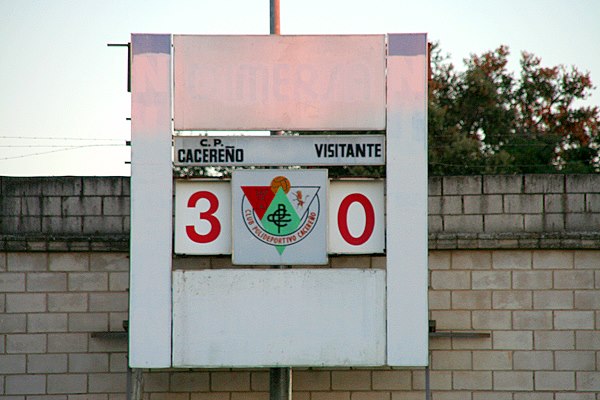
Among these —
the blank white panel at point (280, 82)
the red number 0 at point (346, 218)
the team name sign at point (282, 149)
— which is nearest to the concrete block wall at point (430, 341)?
the red number 0 at point (346, 218)

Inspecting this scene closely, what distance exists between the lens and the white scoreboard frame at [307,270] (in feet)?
31.6

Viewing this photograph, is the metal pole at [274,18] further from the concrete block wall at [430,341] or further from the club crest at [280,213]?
the concrete block wall at [430,341]

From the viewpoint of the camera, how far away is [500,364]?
1150 cm

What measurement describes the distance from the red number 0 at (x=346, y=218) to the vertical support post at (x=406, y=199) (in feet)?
0.60

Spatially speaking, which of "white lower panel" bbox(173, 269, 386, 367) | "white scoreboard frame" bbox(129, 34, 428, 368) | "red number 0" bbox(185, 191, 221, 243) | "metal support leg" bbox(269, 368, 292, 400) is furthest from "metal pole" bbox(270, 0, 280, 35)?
"metal support leg" bbox(269, 368, 292, 400)

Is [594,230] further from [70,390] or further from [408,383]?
[70,390]

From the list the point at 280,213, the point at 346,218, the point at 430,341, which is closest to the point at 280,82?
the point at 280,213

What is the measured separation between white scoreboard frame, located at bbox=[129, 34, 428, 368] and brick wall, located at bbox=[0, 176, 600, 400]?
5.99 feet

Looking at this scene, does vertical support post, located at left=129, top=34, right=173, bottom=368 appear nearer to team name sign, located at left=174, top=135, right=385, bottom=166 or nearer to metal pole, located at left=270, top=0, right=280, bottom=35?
team name sign, located at left=174, top=135, right=385, bottom=166

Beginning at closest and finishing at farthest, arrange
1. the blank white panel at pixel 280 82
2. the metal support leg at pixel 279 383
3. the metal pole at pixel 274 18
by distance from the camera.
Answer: the blank white panel at pixel 280 82
the metal support leg at pixel 279 383
the metal pole at pixel 274 18

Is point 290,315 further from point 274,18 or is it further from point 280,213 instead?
point 274,18

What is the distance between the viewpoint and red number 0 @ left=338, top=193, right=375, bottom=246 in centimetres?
977

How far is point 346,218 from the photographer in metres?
9.78

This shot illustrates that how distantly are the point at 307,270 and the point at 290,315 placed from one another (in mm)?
433
